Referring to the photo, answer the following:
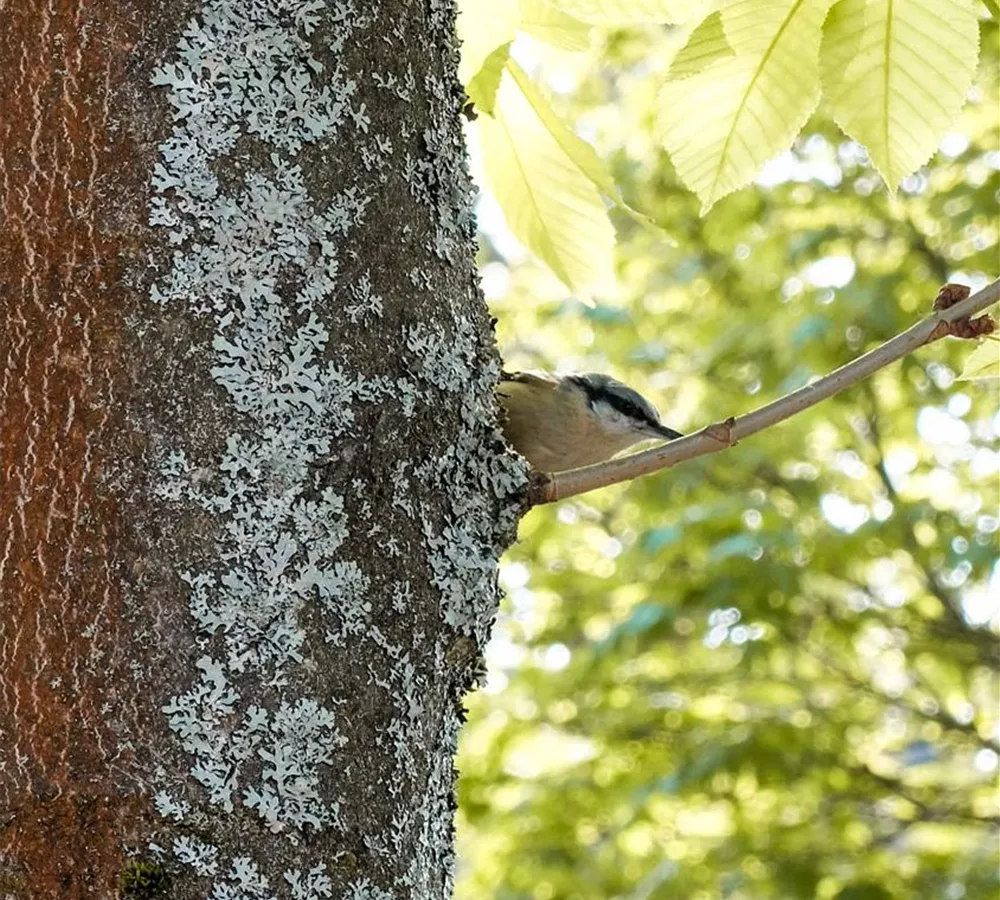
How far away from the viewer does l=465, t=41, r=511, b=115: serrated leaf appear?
1.42m

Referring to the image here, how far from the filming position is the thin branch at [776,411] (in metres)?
1.35

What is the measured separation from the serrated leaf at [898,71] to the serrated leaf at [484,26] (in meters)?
0.39

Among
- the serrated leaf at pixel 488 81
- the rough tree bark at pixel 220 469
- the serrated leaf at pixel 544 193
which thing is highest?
the serrated leaf at pixel 544 193

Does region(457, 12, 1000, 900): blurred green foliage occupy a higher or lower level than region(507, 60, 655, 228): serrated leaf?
higher

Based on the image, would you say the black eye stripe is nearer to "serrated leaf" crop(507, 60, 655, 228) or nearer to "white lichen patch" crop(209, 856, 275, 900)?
"serrated leaf" crop(507, 60, 655, 228)

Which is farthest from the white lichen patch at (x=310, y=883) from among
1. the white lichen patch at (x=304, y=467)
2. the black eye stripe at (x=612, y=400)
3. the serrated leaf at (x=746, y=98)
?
the black eye stripe at (x=612, y=400)

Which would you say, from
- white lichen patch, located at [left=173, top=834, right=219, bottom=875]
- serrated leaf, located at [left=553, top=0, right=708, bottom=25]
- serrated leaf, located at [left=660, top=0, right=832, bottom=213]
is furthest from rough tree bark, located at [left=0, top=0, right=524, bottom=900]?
serrated leaf, located at [left=660, top=0, right=832, bottom=213]

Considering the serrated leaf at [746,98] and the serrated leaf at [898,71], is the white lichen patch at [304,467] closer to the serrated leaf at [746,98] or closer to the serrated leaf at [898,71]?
the serrated leaf at [746,98]

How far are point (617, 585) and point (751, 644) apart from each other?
0.85 meters

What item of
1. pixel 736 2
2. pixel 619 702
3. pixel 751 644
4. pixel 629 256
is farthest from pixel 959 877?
pixel 736 2

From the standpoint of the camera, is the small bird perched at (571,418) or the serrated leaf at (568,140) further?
the small bird perched at (571,418)

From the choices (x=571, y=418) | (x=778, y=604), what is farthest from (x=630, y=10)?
(x=778, y=604)

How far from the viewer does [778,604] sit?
19.4 ft

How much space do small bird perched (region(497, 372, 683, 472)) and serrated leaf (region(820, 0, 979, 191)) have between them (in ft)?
4.98
